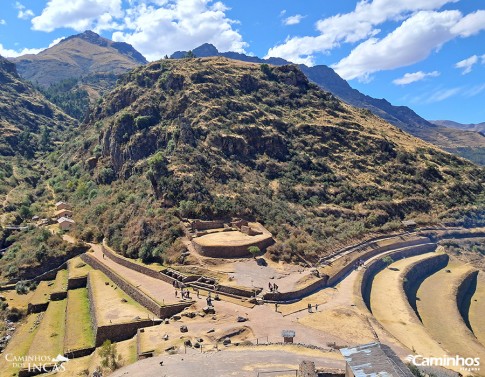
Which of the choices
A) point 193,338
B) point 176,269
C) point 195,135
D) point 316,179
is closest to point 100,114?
point 195,135

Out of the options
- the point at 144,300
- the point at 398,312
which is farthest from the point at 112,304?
the point at 398,312

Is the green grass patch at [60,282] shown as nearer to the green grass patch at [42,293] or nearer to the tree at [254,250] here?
the green grass patch at [42,293]

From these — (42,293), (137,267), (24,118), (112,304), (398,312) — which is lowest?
(398,312)

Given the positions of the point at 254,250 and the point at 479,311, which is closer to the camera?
the point at 479,311

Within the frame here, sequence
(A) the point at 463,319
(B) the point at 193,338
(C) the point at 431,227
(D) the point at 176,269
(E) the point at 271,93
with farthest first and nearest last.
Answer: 1. (E) the point at 271,93
2. (C) the point at 431,227
3. (D) the point at 176,269
4. (A) the point at 463,319
5. (B) the point at 193,338

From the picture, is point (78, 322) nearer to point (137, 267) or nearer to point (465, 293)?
point (137, 267)

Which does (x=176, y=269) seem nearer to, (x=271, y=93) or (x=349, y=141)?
(x=349, y=141)
